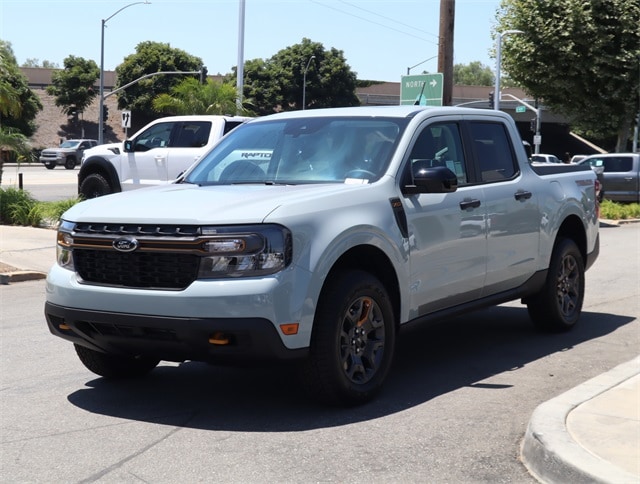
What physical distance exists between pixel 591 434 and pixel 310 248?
1899mm

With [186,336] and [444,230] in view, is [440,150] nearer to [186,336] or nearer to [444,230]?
[444,230]

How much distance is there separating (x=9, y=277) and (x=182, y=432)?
7.36 metres

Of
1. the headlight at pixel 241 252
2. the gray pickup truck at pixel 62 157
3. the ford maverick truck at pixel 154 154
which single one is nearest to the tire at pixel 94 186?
the ford maverick truck at pixel 154 154

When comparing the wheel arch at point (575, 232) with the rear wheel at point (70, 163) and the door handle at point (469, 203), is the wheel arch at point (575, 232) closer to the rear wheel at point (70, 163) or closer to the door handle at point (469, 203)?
the door handle at point (469, 203)

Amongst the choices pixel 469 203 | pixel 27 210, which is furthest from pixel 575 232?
pixel 27 210

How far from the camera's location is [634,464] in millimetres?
4754

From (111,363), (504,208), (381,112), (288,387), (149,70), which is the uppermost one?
(149,70)

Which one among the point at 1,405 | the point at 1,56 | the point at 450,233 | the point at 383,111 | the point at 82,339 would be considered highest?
the point at 1,56

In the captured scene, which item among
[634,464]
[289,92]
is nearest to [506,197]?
[634,464]

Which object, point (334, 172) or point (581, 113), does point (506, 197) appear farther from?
point (581, 113)

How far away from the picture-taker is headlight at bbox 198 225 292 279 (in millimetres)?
5535

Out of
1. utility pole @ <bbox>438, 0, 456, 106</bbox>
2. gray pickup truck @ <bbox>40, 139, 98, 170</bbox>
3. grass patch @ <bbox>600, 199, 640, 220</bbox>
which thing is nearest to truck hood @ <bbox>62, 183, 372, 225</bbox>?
utility pole @ <bbox>438, 0, 456, 106</bbox>

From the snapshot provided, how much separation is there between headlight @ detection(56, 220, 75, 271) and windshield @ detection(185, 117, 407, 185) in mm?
1270

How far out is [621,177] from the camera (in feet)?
99.5
